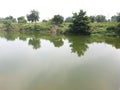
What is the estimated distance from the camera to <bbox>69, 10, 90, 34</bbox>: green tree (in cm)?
3516

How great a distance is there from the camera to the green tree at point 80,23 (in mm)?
35156

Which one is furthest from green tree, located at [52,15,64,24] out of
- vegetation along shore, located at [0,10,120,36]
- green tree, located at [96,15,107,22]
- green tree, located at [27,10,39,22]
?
green tree, located at [96,15,107,22]

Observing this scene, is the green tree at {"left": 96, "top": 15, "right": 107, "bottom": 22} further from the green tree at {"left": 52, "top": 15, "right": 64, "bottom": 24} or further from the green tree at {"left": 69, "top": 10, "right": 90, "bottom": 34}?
the green tree at {"left": 69, "top": 10, "right": 90, "bottom": 34}

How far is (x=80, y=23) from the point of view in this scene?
35.3 m

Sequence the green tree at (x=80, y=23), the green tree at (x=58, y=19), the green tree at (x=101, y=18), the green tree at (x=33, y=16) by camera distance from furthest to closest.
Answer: the green tree at (x=101, y=18) → the green tree at (x=33, y=16) → the green tree at (x=58, y=19) → the green tree at (x=80, y=23)

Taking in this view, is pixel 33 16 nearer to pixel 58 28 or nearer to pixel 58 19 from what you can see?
pixel 58 19

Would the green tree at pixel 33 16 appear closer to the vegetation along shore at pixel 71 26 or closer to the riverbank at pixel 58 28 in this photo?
the vegetation along shore at pixel 71 26

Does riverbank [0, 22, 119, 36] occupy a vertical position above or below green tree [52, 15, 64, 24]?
below

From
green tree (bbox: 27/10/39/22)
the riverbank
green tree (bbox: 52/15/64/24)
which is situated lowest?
the riverbank

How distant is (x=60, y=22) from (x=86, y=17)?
10.8m

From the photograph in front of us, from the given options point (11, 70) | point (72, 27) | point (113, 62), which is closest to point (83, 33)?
point (72, 27)

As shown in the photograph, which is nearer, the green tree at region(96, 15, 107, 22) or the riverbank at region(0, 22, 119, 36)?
the riverbank at region(0, 22, 119, 36)

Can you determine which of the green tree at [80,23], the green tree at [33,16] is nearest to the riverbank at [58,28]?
the green tree at [80,23]

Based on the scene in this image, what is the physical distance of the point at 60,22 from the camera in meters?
Result: 45.6
